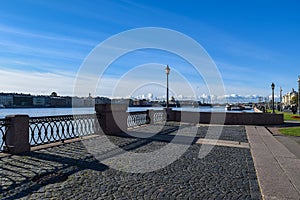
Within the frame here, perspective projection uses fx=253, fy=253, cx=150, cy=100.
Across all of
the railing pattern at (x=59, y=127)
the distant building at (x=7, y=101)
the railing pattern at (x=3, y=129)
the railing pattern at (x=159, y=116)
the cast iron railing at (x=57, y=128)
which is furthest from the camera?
the distant building at (x=7, y=101)

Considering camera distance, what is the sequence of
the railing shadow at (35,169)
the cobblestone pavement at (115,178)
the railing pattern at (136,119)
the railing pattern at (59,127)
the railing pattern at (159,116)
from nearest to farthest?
the cobblestone pavement at (115,178)
the railing shadow at (35,169)
the railing pattern at (59,127)
the railing pattern at (136,119)
the railing pattern at (159,116)

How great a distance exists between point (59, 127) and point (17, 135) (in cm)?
246

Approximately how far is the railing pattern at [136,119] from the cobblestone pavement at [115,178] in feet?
24.3

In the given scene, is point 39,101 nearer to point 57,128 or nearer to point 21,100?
point 21,100

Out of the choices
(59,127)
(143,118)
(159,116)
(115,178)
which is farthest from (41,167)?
(159,116)

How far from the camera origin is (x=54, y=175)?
5074mm

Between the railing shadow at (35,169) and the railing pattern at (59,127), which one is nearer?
the railing shadow at (35,169)

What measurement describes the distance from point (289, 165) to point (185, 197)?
3538 mm

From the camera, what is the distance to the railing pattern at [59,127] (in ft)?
27.4

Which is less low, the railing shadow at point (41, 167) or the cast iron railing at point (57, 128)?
the cast iron railing at point (57, 128)

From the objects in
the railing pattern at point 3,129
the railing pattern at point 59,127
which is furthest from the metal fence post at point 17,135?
the railing pattern at point 59,127

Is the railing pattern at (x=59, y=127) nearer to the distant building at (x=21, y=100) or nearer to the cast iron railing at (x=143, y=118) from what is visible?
the cast iron railing at (x=143, y=118)

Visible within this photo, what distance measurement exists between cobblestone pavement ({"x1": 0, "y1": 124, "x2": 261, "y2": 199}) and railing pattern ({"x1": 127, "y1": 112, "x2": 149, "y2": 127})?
7.41 m

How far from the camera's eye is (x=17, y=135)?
282 inches
